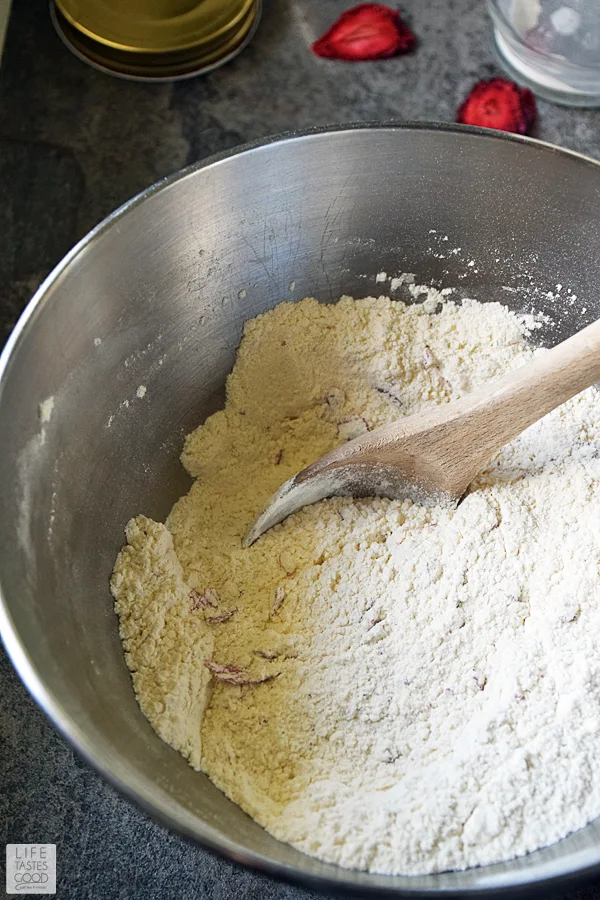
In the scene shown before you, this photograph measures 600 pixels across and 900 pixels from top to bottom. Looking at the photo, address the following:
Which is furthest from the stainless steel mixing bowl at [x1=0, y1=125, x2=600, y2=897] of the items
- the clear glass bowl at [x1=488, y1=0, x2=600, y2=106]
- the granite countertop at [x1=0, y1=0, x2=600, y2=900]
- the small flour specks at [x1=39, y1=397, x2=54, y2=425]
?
the clear glass bowl at [x1=488, y1=0, x2=600, y2=106]

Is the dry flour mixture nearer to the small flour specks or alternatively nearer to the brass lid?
the small flour specks

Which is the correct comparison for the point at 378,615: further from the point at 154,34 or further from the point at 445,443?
the point at 154,34

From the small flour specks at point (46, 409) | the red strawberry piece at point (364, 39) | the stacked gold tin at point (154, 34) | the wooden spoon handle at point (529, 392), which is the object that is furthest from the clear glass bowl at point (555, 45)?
the small flour specks at point (46, 409)

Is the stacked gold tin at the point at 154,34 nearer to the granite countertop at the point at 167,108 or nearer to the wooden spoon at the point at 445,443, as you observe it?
the granite countertop at the point at 167,108

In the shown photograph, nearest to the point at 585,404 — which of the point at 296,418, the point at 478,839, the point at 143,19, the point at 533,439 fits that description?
the point at 533,439

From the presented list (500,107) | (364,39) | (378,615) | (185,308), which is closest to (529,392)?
(378,615)

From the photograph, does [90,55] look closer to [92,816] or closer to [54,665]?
[54,665]

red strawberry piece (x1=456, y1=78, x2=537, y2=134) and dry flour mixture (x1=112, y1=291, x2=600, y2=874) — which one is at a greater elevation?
red strawberry piece (x1=456, y1=78, x2=537, y2=134)
